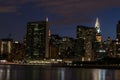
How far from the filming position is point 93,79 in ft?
293

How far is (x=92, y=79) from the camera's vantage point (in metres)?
89.5

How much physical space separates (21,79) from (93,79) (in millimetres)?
15161

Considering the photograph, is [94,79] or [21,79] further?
[94,79]

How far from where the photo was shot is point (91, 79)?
294ft

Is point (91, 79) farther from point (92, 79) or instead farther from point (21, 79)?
point (21, 79)

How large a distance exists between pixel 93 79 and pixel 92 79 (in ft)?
0.67

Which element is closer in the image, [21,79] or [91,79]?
[21,79]

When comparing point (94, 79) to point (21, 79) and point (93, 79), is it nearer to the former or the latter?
point (93, 79)

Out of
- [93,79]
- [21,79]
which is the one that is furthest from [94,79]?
[21,79]

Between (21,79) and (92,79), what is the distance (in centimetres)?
1501

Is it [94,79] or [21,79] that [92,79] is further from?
[21,79]

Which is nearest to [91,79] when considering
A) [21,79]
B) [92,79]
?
[92,79]

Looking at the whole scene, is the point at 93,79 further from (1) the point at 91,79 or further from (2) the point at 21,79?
(2) the point at 21,79

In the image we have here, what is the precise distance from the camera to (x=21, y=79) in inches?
3278
